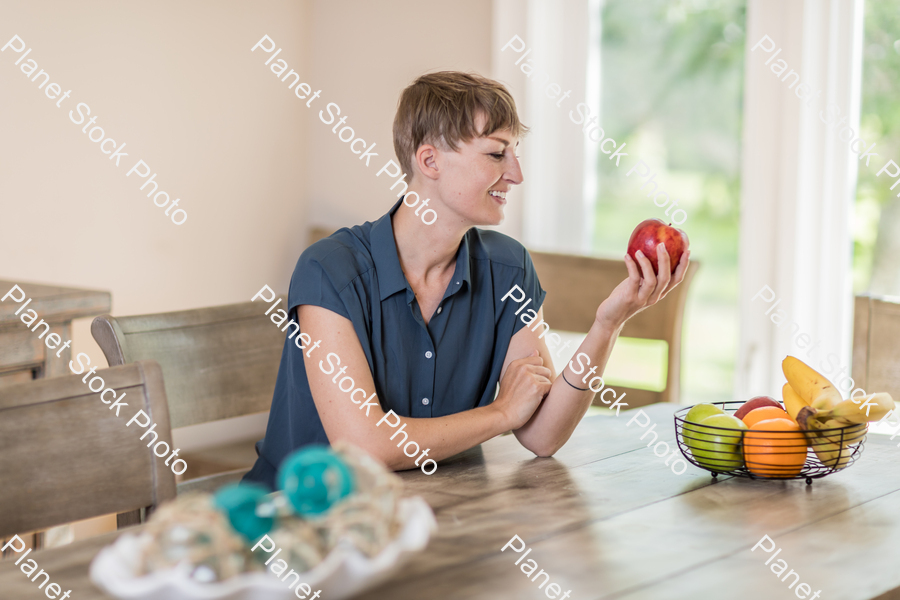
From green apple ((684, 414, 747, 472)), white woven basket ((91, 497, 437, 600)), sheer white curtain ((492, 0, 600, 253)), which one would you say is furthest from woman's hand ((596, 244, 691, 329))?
sheer white curtain ((492, 0, 600, 253))

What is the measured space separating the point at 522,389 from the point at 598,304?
92 cm

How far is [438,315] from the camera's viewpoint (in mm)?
1474

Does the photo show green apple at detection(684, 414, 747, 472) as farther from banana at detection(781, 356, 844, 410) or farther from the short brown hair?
the short brown hair

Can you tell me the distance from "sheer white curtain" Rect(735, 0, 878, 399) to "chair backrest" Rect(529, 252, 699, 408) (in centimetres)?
41

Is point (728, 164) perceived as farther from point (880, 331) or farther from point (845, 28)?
point (880, 331)

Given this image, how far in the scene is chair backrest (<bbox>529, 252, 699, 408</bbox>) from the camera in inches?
82.6

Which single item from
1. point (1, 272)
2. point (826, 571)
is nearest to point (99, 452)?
point (826, 571)

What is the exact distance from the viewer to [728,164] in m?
2.50

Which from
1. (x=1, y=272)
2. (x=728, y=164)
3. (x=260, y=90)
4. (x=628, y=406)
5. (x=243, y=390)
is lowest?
(x=628, y=406)

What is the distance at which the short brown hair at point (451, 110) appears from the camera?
144cm

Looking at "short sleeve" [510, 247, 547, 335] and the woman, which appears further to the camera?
"short sleeve" [510, 247, 547, 335]

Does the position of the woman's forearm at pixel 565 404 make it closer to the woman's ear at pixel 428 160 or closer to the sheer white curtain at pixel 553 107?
the woman's ear at pixel 428 160

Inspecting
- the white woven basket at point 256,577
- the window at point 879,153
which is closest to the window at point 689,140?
the window at point 879,153

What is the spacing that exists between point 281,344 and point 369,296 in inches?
14.4
